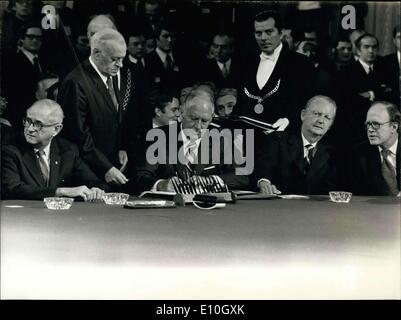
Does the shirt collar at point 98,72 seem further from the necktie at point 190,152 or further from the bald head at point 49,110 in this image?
the necktie at point 190,152

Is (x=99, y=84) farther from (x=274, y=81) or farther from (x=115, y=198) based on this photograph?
(x=274, y=81)

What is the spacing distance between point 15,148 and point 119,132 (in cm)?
71

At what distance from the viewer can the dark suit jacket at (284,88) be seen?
4715 mm

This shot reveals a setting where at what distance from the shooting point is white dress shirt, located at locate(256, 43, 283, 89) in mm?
4719

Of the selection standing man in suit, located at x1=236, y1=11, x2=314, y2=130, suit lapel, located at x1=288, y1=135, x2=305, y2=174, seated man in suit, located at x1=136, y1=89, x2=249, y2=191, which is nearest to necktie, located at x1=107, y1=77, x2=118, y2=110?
seated man in suit, located at x1=136, y1=89, x2=249, y2=191

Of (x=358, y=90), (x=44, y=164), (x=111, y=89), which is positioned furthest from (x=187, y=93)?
(x=358, y=90)

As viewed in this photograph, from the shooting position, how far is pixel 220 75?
4.68 metres

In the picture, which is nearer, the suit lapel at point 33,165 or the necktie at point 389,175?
the suit lapel at point 33,165

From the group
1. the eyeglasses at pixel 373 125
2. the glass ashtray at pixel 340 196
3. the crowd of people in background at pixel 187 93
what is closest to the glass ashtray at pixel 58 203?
the crowd of people in background at pixel 187 93

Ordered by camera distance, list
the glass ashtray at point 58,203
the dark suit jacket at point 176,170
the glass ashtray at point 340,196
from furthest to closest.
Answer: the dark suit jacket at point 176,170 → the glass ashtray at point 340,196 → the glass ashtray at point 58,203

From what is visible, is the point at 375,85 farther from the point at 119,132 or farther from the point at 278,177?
the point at 119,132

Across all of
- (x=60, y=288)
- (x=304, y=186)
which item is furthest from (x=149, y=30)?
(x=60, y=288)

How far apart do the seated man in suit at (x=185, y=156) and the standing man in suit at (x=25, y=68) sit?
2.86ft

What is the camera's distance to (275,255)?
3012mm
